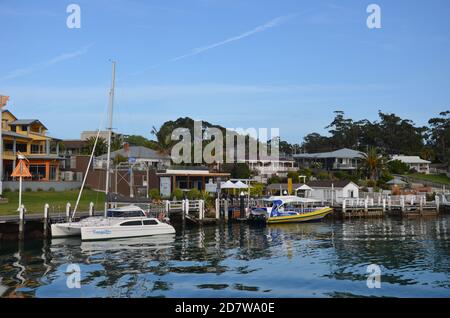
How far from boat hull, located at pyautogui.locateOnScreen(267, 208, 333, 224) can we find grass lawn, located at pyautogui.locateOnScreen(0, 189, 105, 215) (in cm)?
1924

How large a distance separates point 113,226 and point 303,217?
23.2 meters

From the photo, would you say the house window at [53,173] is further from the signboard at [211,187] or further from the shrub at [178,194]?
the signboard at [211,187]

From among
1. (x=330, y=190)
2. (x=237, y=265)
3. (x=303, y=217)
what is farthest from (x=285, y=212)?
(x=237, y=265)

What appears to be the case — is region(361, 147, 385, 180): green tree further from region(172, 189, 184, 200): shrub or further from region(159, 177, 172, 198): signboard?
region(172, 189, 184, 200): shrub

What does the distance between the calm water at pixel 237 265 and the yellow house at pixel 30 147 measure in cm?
3092

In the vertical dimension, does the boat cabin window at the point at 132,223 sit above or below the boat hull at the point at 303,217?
above

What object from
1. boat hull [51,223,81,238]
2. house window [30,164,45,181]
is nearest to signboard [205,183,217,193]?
house window [30,164,45,181]

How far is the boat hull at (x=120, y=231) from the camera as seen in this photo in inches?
1562

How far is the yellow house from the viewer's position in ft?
217

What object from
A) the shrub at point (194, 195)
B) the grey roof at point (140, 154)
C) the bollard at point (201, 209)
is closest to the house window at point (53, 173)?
the grey roof at point (140, 154)

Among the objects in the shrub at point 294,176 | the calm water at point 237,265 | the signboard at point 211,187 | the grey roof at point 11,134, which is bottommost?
the calm water at point 237,265

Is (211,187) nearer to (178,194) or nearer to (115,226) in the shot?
(178,194)
